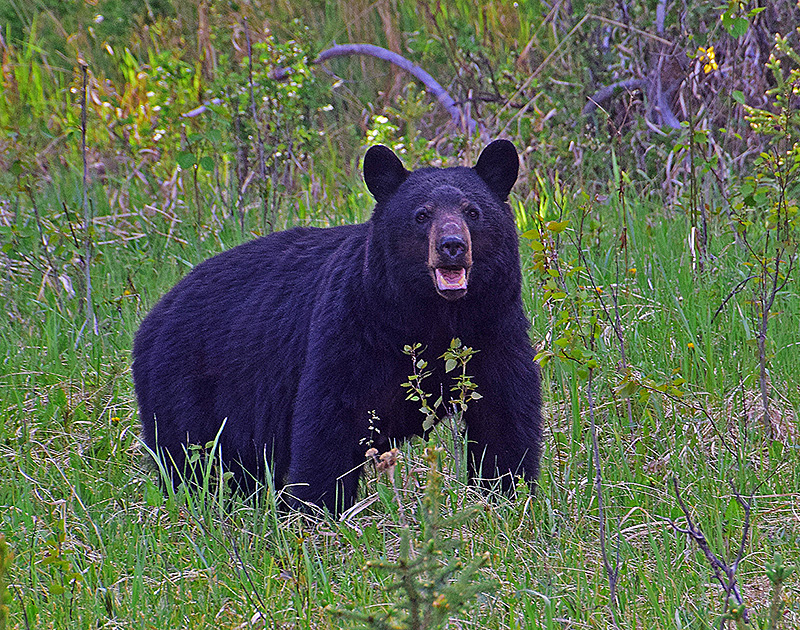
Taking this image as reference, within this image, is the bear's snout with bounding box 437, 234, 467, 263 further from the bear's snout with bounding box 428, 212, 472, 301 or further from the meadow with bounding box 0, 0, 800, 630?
the meadow with bounding box 0, 0, 800, 630

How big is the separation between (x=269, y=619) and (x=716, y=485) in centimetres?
153

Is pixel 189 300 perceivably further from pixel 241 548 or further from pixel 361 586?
pixel 361 586

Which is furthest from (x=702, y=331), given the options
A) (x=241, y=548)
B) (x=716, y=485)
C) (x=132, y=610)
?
(x=132, y=610)

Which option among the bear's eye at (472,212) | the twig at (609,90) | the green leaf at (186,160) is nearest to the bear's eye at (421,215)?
the bear's eye at (472,212)

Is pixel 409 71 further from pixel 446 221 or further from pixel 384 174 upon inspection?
pixel 446 221

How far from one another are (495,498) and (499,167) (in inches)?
42.3

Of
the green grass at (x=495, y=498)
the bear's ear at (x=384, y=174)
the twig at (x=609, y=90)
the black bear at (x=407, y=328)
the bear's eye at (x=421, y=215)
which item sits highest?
the twig at (x=609, y=90)

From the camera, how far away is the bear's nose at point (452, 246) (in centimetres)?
291

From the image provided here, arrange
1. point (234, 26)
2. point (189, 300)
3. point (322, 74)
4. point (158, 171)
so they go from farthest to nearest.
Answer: point (322, 74) < point (234, 26) < point (158, 171) < point (189, 300)

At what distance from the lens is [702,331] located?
4047mm

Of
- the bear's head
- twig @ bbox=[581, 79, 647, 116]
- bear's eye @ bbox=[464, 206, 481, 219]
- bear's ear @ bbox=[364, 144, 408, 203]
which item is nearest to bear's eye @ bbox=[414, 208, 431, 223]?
the bear's head

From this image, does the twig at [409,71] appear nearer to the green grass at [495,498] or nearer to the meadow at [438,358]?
the meadow at [438,358]

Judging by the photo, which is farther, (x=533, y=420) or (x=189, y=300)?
(x=189, y=300)

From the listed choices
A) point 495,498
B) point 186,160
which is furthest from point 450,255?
point 186,160
